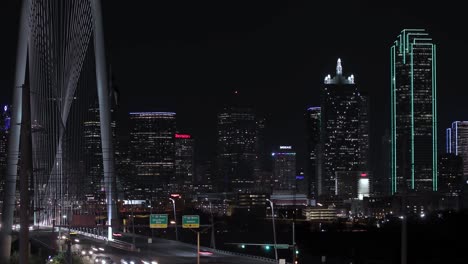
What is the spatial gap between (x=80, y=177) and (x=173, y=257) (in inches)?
445

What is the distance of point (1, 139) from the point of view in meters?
73.8

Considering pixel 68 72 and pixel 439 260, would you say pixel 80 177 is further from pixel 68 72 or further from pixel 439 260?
pixel 439 260

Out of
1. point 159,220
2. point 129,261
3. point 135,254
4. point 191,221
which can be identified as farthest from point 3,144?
point 129,261

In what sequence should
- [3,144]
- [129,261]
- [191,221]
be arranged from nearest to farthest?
1. [129,261]
2. [191,221]
3. [3,144]

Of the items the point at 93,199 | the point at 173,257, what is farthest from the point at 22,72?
the point at 93,199

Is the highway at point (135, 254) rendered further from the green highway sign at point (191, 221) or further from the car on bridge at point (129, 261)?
the green highway sign at point (191, 221)

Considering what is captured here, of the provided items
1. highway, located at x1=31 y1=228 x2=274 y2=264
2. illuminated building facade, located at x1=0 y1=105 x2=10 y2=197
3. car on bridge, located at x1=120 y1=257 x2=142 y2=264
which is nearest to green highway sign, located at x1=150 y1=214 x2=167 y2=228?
highway, located at x1=31 y1=228 x2=274 y2=264

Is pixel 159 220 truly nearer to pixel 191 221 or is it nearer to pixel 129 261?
pixel 191 221

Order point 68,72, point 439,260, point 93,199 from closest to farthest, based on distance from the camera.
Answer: point 68,72, point 93,199, point 439,260

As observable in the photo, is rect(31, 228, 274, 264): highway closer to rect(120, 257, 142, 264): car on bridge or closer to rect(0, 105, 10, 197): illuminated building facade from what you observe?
rect(120, 257, 142, 264): car on bridge

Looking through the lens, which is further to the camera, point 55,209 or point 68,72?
point 55,209

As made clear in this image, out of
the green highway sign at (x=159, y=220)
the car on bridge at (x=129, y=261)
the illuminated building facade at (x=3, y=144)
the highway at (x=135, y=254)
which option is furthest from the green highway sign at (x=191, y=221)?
the illuminated building facade at (x=3, y=144)

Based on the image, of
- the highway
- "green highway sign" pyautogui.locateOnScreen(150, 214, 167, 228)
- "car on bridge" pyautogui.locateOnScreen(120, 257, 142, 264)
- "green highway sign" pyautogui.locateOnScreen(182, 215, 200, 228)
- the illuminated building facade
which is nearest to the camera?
the illuminated building facade

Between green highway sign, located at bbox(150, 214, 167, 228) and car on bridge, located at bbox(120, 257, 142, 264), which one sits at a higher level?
green highway sign, located at bbox(150, 214, 167, 228)
